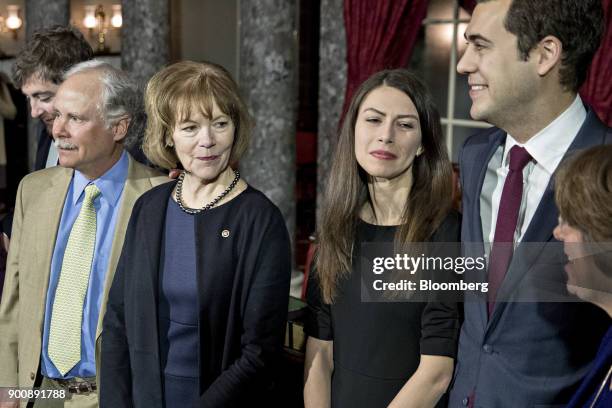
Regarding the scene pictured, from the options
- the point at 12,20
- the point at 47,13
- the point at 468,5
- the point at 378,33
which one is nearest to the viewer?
the point at 468,5

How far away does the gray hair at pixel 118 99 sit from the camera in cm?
192

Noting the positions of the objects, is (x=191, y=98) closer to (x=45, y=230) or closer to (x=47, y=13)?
(x=45, y=230)

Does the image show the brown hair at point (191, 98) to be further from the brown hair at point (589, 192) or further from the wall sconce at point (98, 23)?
the wall sconce at point (98, 23)

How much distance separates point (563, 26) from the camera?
5.14 feet

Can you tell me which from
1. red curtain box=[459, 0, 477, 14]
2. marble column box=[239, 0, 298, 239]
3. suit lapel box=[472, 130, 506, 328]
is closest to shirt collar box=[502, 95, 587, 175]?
suit lapel box=[472, 130, 506, 328]

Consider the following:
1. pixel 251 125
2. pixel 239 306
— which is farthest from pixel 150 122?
pixel 239 306

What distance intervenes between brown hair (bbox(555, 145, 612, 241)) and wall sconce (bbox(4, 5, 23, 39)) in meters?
7.74

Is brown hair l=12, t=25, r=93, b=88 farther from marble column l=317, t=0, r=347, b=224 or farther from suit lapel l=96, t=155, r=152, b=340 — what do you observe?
marble column l=317, t=0, r=347, b=224

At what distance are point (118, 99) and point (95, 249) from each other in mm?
409

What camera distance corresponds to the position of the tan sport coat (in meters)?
1.93

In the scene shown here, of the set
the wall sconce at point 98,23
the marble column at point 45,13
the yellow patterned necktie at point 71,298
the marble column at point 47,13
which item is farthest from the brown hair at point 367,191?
the wall sconce at point 98,23

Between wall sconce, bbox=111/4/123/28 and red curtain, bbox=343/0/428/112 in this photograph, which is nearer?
red curtain, bbox=343/0/428/112

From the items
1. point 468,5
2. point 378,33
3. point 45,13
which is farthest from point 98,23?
point 468,5

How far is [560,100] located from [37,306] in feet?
4.67
